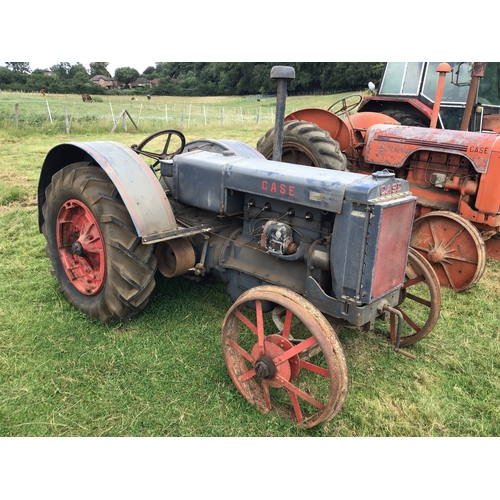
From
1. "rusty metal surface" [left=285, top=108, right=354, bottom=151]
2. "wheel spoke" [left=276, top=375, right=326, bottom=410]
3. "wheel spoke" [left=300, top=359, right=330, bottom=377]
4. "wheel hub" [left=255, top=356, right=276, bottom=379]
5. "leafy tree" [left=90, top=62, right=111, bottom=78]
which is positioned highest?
"leafy tree" [left=90, top=62, right=111, bottom=78]

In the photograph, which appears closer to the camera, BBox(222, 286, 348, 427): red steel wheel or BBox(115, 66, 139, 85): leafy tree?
BBox(222, 286, 348, 427): red steel wheel

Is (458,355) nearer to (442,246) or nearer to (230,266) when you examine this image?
(442,246)

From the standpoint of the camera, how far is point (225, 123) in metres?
20.0

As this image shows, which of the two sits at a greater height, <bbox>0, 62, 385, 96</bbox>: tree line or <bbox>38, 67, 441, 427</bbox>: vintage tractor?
<bbox>0, 62, 385, 96</bbox>: tree line

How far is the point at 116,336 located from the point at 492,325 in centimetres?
290

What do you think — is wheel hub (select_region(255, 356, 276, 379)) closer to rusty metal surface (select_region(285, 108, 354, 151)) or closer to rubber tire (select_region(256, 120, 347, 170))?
rubber tire (select_region(256, 120, 347, 170))

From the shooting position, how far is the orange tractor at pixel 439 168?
4.11 metres

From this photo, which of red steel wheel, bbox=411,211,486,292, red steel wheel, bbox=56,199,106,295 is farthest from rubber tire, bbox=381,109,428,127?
red steel wheel, bbox=56,199,106,295

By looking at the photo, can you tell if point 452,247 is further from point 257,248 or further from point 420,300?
point 257,248

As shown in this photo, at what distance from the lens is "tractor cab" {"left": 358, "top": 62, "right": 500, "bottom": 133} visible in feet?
18.6

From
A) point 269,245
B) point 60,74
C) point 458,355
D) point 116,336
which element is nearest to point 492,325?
point 458,355

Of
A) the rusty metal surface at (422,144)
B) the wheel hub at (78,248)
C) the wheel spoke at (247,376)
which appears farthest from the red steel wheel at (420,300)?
the wheel hub at (78,248)

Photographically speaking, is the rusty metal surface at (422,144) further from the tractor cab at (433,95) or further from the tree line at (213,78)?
the tree line at (213,78)

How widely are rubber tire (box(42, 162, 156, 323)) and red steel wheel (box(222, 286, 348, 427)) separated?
30.1 inches
